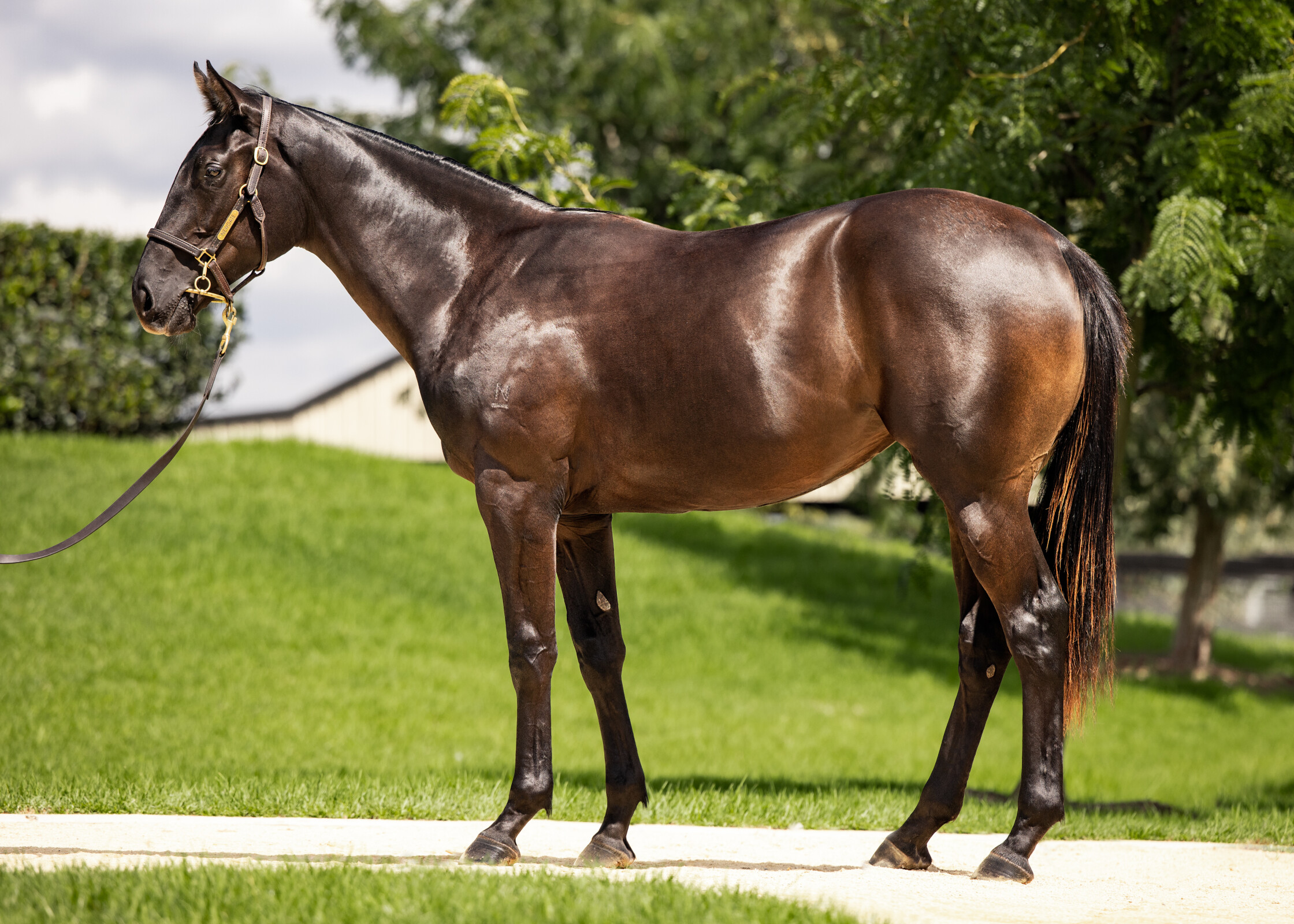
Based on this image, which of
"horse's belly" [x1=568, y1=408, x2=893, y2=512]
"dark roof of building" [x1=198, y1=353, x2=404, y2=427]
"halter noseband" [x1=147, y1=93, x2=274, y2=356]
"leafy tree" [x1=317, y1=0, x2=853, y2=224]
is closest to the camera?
"horse's belly" [x1=568, y1=408, x2=893, y2=512]

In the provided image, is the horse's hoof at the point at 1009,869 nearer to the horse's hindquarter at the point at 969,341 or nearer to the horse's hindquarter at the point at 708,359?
the horse's hindquarter at the point at 969,341

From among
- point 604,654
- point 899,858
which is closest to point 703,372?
point 604,654

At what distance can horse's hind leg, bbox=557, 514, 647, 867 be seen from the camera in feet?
13.8

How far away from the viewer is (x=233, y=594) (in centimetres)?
1212

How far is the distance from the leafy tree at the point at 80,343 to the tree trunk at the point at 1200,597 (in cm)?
1387

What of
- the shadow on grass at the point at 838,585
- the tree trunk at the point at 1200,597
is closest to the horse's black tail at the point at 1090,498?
the shadow on grass at the point at 838,585

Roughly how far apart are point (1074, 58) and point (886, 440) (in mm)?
3465

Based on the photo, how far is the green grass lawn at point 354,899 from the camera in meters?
3.02

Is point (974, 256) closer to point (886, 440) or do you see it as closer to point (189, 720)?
point (886, 440)

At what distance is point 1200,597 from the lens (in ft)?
52.7

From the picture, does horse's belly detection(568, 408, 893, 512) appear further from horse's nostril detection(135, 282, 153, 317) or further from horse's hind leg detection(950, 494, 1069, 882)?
horse's nostril detection(135, 282, 153, 317)

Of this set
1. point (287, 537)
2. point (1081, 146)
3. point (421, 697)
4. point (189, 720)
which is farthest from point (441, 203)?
point (287, 537)

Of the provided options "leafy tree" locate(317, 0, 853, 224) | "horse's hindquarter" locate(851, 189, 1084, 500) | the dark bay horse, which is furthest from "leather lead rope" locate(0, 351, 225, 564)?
"leafy tree" locate(317, 0, 853, 224)

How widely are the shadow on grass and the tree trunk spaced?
10.2ft
